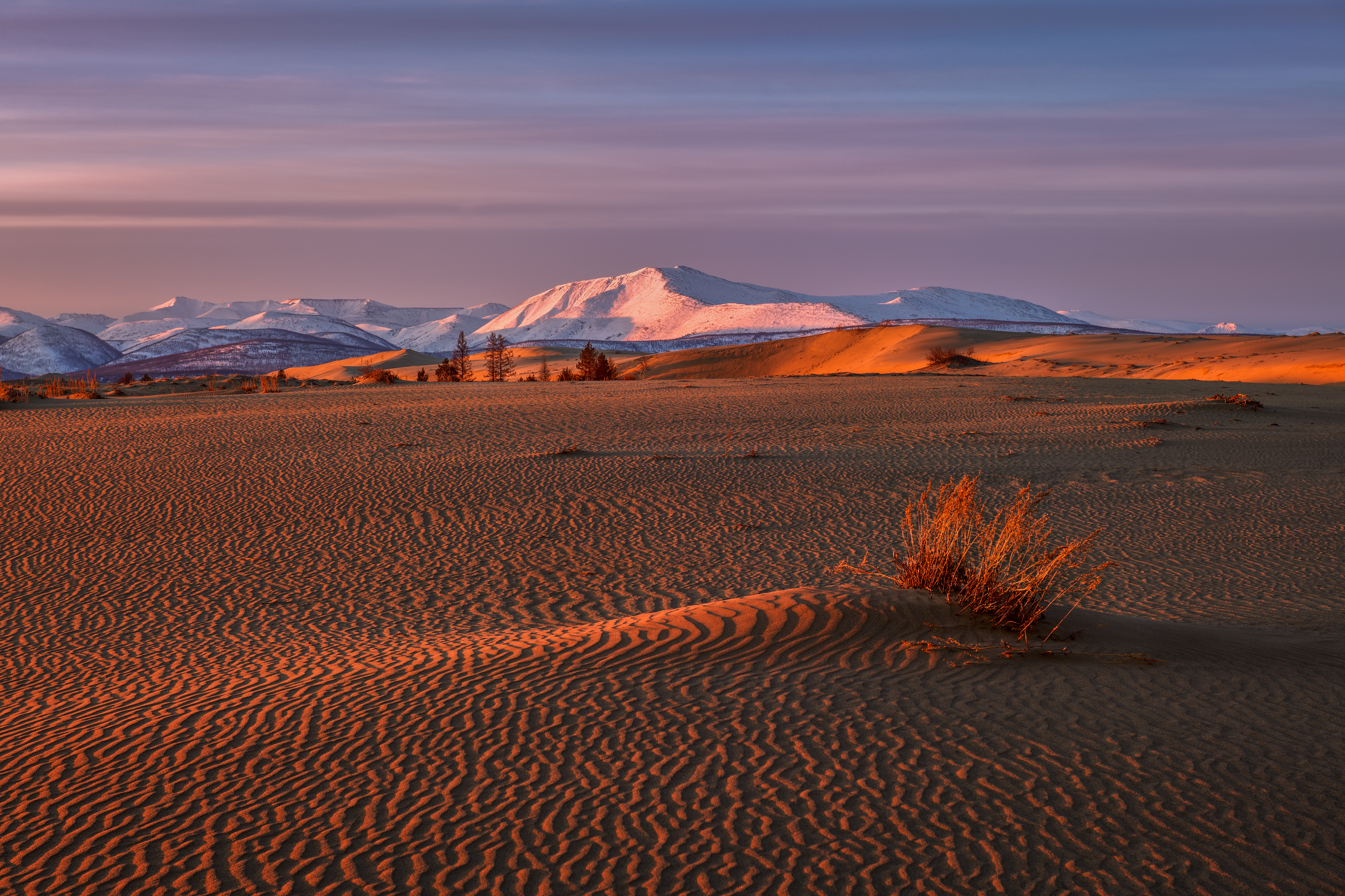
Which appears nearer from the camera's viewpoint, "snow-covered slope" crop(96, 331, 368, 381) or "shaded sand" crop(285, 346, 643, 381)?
"shaded sand" crop(285, 346, 643, 381)

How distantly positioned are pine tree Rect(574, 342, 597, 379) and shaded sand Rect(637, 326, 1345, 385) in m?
2.84

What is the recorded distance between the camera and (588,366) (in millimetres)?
38062

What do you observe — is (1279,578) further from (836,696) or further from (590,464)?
(590,464)

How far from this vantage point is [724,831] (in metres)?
3.73

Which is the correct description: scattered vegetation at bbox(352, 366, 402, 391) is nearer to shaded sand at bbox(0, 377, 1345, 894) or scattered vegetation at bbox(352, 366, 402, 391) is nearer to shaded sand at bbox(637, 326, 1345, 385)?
shaded sand at bbox(637, 326, 1345, 385)

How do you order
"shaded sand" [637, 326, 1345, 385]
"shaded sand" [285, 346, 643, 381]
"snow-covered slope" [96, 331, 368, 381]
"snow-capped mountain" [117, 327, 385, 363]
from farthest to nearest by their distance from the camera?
"snow-capped mountain" [117, 327, 385, 363]
"snow-covered slope" [96, 331, 368, 381]
"shaded sand" [285, 346, 643, 381]
"shaded sand" [637, 326, 1345, 385]

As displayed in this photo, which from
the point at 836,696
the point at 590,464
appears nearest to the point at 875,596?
the point at 836,696

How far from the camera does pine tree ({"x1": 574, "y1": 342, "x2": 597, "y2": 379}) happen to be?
122ft

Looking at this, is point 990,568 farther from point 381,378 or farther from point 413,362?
point 413,362

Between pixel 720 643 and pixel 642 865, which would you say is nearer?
pixel 642 865

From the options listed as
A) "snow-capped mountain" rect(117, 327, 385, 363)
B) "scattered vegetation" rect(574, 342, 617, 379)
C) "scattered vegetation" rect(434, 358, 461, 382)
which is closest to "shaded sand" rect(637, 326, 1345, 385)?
"scattered vegetation" rect(574, 342, 617, 379)

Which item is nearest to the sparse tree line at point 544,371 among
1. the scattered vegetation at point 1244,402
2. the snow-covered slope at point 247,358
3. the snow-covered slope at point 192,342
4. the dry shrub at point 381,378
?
the dry shrub at point 381,378

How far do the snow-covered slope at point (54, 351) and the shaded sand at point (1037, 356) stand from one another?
418 ft

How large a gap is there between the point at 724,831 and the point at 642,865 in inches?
15.0
